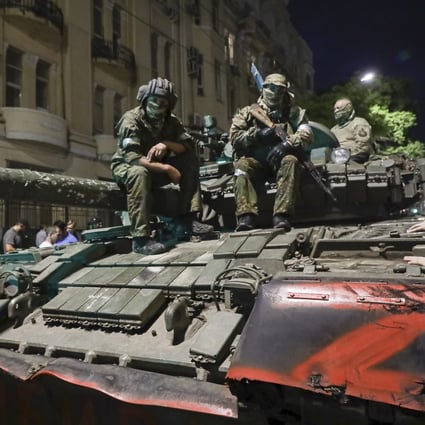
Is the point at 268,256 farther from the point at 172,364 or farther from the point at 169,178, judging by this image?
the point at 169,178

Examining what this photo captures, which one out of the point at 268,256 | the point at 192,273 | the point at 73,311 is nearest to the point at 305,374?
the point at 268,256

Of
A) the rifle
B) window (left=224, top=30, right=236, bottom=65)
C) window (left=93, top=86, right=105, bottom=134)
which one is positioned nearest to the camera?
the rifle

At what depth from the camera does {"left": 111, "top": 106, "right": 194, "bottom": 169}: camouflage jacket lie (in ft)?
15.8

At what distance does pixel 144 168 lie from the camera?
4641 mm

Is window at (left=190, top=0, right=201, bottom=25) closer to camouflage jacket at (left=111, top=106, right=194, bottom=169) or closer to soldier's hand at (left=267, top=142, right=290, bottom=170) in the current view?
camouflage jacket at (left=111, top=106, right=194, bottom=169)

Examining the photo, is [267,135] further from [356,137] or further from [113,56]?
[113,56]

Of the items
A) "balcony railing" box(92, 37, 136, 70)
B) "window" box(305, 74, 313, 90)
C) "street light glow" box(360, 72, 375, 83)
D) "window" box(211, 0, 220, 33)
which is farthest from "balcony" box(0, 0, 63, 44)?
"window" box(305, 74, 313, 90)

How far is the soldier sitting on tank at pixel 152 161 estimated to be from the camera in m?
4.54

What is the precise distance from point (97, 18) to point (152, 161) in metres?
13.9

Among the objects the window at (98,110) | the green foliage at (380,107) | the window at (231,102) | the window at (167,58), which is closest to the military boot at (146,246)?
the window at (98,110)

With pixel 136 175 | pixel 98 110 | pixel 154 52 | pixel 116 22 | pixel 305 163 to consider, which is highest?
pixel 116 22

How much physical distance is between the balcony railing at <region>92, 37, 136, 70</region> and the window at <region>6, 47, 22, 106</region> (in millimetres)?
2759

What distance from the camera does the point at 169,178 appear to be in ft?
16.5

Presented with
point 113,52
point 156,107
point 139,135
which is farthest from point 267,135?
point 113,52
